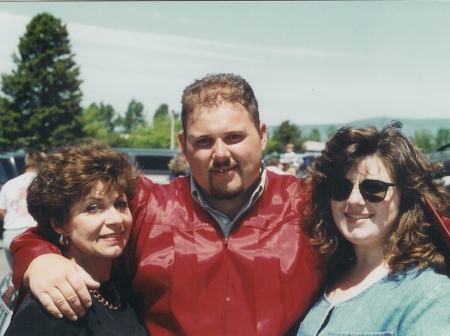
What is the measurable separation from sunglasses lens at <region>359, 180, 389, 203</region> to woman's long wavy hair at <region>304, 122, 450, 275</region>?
6 cm

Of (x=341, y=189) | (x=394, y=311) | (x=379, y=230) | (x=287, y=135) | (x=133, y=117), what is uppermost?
(x=341, y=189)

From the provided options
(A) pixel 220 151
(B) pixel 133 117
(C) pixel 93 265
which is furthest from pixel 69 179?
(B) pixel 133 117

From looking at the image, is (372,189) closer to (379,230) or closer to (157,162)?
(379,230)

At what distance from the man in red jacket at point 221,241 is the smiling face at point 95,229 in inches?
4.6

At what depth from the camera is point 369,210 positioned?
2.21 m

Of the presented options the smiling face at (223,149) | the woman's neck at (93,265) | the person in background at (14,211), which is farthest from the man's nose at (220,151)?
the person in background at (14,211)

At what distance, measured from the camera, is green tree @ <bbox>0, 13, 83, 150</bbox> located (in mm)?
34938

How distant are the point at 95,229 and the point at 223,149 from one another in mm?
636

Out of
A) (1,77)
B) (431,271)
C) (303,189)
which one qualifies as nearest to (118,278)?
(303,189)

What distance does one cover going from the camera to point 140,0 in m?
3.14

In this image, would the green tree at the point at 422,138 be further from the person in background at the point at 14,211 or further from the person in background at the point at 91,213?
the person in background at the point at 14,211

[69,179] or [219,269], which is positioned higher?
[69,179]

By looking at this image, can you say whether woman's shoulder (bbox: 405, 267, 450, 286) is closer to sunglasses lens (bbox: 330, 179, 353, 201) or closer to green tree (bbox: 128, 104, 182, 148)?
sunglasses lens (bbox: 330, 179, 353, 201)

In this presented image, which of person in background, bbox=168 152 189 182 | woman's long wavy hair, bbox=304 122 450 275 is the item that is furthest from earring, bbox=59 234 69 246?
person in background, bbox=168 152 189 182
